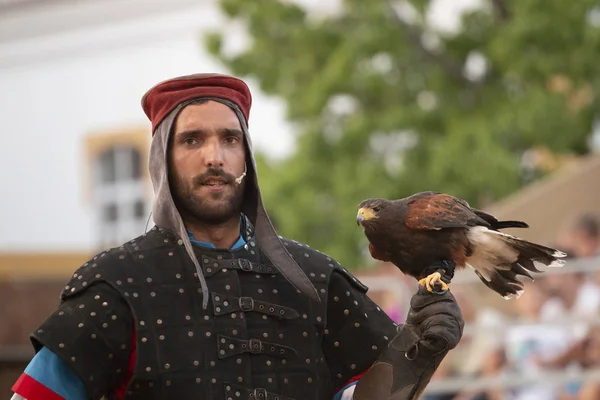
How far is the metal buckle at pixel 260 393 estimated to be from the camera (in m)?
3.19

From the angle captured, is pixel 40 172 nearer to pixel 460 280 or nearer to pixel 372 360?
pixel 460 280

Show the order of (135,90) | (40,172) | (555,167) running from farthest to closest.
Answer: (40,172), (135,90), (555,167)

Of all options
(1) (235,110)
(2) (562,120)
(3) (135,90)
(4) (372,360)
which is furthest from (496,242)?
(3) (135,90)

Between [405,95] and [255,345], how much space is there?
1040cm

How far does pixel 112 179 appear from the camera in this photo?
2169 centimetres

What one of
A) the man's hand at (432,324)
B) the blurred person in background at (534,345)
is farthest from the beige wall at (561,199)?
the man's hand at (432,324)

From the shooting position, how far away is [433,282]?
3275 millimetres

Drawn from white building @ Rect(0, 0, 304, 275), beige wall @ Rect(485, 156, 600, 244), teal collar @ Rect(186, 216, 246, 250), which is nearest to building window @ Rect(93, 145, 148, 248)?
white building @ Rect(0, 0, 304, 275)

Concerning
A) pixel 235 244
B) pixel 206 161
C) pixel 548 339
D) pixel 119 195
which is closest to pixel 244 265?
pixel 235 244

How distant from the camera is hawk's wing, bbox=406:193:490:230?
11.0ft

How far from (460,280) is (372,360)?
16.6ft

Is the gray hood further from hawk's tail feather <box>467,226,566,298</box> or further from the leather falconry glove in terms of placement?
hawk's tail feather <box>467,226,566,298</box>

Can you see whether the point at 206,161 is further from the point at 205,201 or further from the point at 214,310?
the point at 214,310

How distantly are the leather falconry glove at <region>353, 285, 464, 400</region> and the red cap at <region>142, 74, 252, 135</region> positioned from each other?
2.48ft
